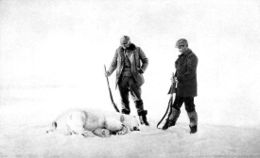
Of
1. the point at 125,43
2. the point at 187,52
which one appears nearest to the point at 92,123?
the point at 125,43

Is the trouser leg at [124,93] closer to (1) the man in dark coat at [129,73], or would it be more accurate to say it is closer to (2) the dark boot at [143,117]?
(1) the man in dark coat at [129,73]

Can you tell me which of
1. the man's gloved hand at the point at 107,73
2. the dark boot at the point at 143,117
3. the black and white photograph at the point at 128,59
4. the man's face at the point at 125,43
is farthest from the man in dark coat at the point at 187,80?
the man's gloved hand at the point at 107,73

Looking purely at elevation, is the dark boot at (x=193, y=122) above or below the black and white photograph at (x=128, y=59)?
below

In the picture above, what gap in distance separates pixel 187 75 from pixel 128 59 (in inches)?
30.2

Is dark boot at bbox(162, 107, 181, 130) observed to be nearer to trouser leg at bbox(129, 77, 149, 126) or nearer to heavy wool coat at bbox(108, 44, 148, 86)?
trouser leg at bbox(129, 77, 149, 126)

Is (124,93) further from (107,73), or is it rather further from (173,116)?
(173,116)

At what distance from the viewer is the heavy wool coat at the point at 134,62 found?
5.10m

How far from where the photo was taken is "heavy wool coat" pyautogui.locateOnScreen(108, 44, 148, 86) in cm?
510

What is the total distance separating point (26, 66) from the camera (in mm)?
5258

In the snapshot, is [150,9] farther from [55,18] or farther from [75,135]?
[75,135]

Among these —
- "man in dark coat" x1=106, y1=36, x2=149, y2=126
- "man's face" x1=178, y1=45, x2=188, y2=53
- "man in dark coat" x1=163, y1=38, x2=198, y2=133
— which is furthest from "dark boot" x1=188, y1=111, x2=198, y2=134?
"man's face" x1=178, y1=45, x2=188, y2=53

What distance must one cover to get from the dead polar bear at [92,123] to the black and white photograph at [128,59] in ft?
0.52

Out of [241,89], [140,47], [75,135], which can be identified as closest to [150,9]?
[140,47]

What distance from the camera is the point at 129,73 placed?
16.7 ft
